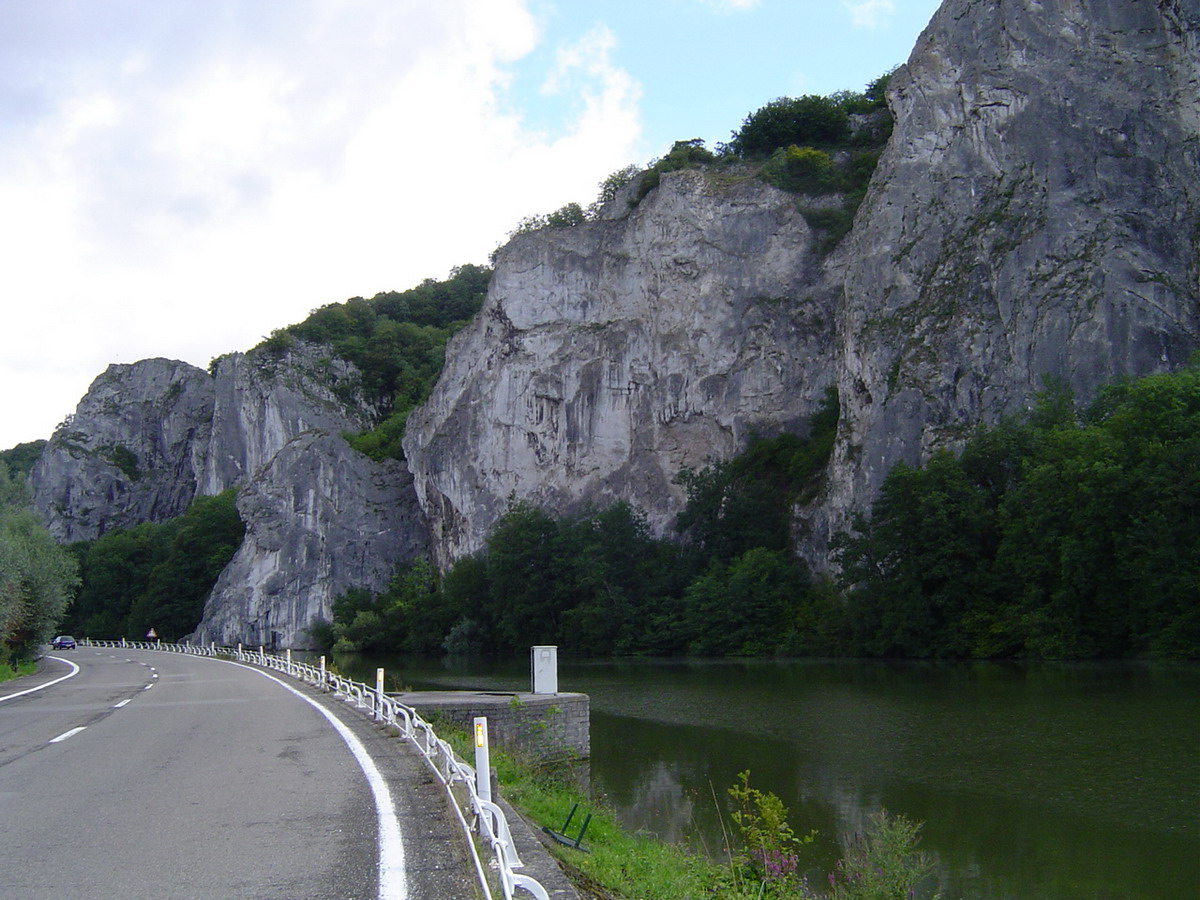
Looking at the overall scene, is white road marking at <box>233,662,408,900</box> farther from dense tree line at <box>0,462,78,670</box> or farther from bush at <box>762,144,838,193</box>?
bush at <box>762,144,838,193</box>

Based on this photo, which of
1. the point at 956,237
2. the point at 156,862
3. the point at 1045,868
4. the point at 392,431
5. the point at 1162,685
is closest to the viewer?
the point at 156,862

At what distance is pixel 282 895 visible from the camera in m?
5.47

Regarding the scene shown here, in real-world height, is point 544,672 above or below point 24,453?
below

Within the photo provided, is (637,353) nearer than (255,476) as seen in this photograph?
Yes

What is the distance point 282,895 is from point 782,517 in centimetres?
5217

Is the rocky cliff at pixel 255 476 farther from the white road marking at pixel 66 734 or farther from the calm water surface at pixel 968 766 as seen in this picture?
the white road marking at pixel 66 734

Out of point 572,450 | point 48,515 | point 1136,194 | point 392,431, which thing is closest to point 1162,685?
point 1136,194

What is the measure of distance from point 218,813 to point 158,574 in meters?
88.6

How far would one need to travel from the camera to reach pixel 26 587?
1372 inches

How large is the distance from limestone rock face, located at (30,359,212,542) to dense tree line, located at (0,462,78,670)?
71604 millimetres

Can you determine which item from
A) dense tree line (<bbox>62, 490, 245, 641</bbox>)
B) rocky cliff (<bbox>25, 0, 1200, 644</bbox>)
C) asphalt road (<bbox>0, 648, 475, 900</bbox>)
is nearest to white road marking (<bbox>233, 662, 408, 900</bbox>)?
asphalt road (<bbox>0, 648, 475, 900</bbox>)

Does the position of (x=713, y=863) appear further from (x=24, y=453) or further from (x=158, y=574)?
(x=24, y=453)

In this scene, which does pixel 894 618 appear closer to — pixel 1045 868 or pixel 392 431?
pixel 1045 868

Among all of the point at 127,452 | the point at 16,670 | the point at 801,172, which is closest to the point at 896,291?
the point at 801,172
